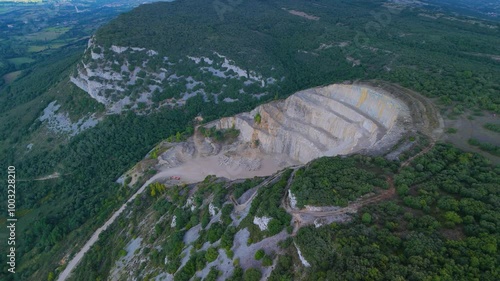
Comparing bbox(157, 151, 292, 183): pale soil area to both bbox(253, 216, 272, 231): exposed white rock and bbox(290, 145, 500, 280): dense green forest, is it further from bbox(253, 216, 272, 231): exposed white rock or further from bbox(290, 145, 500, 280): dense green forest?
bbox(290, 145, 500, 280): dense green forest

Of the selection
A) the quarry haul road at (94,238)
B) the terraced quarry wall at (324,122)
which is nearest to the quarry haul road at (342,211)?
the terraced quarry wall at (324,122)

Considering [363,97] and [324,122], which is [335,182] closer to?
[324,122]

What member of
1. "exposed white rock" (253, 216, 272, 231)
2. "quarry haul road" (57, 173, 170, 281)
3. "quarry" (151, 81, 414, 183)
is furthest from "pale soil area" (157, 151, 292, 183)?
"exposed white rock" (253, 216, 272, 231)

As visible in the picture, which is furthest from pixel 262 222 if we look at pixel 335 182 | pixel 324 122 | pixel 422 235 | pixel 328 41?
pixel 328 41

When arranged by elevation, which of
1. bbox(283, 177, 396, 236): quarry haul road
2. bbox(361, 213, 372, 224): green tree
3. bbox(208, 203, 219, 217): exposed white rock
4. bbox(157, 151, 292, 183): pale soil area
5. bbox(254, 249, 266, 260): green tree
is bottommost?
bbox(157, 151, 292, 183): pale soil area

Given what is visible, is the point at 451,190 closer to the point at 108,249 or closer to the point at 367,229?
the point at 367,229

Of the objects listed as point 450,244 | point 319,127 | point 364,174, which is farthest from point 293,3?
point 450,244

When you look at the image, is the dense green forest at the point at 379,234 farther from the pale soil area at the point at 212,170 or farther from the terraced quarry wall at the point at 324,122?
the pale soil area at the point at 212,170
